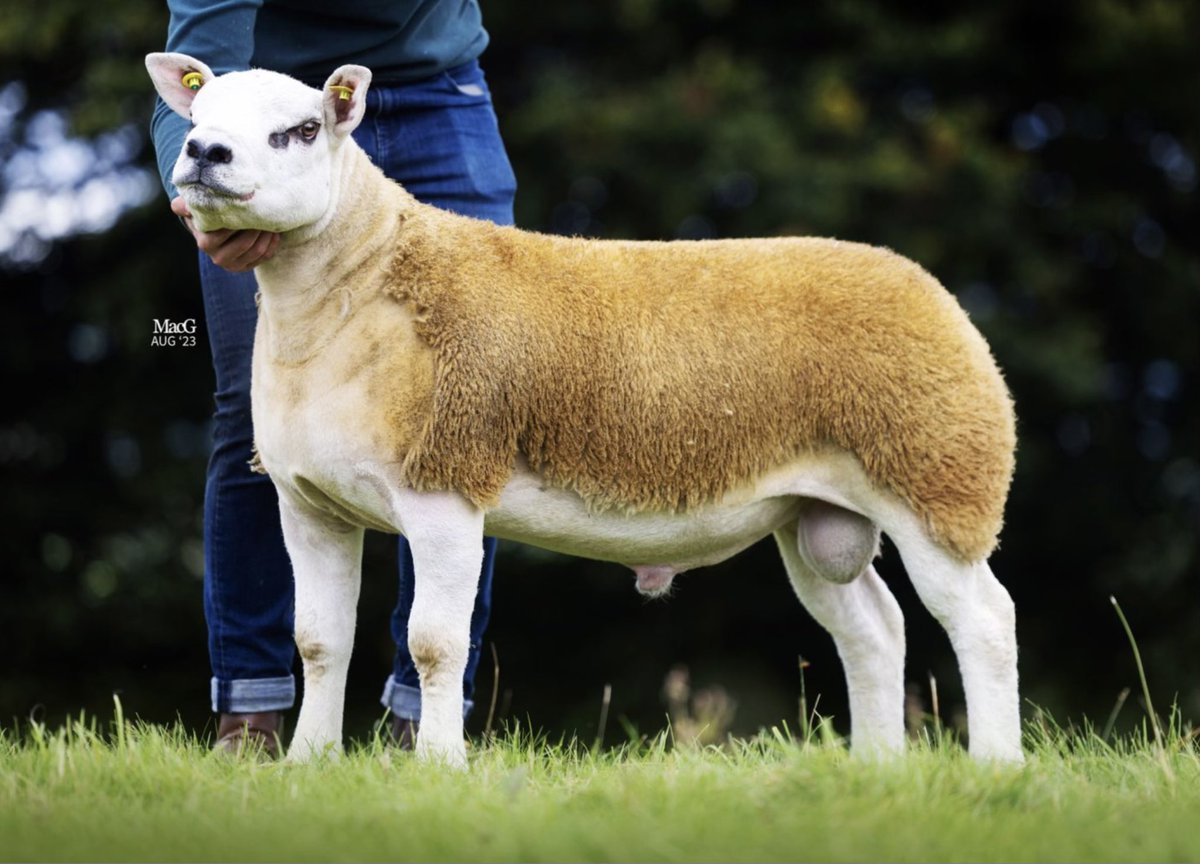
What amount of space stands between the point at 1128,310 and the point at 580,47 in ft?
14.9

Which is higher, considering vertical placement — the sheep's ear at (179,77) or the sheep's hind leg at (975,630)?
the sheep's ear at (179,77)

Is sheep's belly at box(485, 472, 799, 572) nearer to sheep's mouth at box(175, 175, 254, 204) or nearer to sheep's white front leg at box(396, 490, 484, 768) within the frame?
sheep's white front leg at box(396, 490, 484, 768)

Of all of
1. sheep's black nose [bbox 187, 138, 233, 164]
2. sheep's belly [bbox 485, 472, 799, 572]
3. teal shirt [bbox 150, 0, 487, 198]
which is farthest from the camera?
teal shirt [bbox 150, 0, 487, 198]

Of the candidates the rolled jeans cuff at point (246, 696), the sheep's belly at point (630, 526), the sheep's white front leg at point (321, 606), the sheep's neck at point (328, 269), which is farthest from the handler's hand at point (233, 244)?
the rolled jeans cuff at point (246, 696)

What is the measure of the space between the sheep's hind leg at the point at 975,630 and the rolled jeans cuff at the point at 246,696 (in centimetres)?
189

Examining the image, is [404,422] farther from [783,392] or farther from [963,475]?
[963,475]

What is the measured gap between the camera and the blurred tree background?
10.7 metres

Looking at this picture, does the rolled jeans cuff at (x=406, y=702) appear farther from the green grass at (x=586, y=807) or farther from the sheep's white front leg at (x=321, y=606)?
the green grass at (x=586, y=807)

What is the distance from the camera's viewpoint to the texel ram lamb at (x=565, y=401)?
4203 millimetres

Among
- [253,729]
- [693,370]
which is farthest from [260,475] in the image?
[693,370]

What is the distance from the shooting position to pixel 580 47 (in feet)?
38.5

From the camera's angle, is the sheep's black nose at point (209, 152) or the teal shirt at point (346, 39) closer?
the sheep's black nose at point (209, 152)
